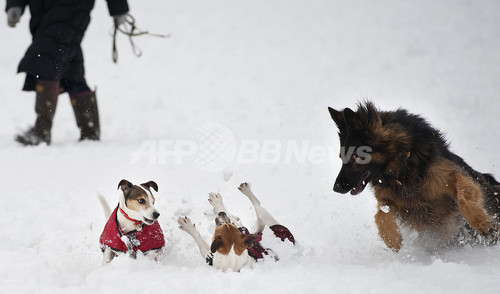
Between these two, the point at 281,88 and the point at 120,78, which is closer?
the point at 281,88

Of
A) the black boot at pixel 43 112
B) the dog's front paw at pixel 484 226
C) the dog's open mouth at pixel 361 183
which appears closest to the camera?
the dog's front paw at pixel 484 226

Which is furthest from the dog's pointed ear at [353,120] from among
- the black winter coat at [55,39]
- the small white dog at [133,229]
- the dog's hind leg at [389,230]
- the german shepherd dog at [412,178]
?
the black winter coat at [55,39]

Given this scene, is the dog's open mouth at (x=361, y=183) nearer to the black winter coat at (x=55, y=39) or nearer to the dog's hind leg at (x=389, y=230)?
the dog's hind leg at (x=389, y=230)

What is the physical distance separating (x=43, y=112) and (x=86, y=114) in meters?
0.59

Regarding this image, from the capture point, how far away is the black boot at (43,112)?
6.38m

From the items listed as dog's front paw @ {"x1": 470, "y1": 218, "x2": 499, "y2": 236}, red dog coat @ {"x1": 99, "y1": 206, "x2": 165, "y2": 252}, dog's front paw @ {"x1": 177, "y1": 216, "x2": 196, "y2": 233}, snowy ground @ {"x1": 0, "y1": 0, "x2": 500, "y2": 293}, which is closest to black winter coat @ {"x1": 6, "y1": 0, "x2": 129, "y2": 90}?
snowy ground @ {"x1": 0, "y1": 0, "x2": 500, "y2": 293}

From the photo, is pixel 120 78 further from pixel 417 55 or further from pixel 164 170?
pixel 417 55

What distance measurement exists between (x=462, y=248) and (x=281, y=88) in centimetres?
608

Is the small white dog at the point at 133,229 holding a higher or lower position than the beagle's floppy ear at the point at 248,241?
lower

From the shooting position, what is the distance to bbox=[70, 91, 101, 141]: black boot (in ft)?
22.3

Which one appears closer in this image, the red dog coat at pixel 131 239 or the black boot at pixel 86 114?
the red dog coat at pixel 131 239

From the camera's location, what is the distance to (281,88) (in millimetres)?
9859

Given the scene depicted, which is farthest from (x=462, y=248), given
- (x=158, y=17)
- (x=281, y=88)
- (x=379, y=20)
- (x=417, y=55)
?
(x=158, y=17)

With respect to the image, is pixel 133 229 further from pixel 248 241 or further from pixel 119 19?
pixel 119 19
